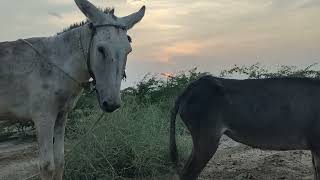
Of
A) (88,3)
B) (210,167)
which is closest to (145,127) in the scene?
(210,167)

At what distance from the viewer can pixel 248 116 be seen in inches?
254

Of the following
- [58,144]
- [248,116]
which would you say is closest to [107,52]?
[58,144]

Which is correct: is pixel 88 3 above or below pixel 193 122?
above

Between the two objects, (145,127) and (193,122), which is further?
(145,127)

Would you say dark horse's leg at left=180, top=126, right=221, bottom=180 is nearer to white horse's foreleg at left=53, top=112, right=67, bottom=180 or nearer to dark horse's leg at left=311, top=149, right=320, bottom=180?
dark horse's leg at left=311, top=149, right=320, bottom=180

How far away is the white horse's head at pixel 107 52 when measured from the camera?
16.7ft

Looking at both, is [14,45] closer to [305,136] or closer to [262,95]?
[262,95]

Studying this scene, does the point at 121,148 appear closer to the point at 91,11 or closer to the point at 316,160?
the point at 316,160

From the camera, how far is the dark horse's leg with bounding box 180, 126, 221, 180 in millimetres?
6254

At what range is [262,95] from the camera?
6570mm

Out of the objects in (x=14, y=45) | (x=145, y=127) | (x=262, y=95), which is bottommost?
(x=145, y=127)

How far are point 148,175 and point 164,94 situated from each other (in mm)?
6114

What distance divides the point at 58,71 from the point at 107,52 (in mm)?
751

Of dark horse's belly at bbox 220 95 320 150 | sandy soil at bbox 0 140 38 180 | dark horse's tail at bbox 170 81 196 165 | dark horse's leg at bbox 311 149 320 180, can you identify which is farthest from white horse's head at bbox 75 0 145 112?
sandy soil at bbox 0 140 38 180
